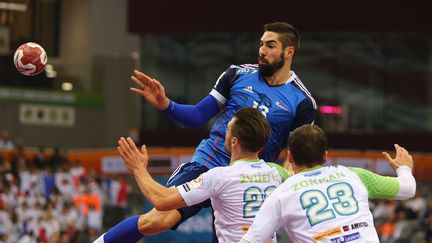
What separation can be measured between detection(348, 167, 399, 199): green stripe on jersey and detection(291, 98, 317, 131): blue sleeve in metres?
2.16

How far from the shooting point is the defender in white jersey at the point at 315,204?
26.2 ft

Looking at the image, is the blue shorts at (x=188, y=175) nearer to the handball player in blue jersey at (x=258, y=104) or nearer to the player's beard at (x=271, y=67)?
the handball player in blue jersey at (x=258, y=104)

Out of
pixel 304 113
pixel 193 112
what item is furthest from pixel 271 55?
pixel 193 112

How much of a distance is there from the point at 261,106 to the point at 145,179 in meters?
2.24

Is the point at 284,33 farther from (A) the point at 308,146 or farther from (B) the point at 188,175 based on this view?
(A) the point at 308,146

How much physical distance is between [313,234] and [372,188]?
76cm

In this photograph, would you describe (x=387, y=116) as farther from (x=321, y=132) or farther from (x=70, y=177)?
(x=321, y=132)

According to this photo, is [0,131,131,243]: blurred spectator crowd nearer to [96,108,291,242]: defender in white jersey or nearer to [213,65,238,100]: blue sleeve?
[213,65,238,100]: blue sleeve

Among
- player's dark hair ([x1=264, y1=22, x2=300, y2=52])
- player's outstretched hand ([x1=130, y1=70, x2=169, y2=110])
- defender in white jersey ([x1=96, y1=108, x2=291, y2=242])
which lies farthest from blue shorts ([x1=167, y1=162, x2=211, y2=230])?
player's dark hair ([x1=264, y1=22, x2=300, y2=52])

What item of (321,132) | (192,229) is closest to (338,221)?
(321,132)

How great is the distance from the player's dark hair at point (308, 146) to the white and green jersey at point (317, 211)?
0.08 m

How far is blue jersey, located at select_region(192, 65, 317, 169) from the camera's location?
10500 mm

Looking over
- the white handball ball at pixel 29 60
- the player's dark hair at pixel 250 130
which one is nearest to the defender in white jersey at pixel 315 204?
the player's dark hair at pixel 250 130

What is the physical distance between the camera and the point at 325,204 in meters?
7.99
